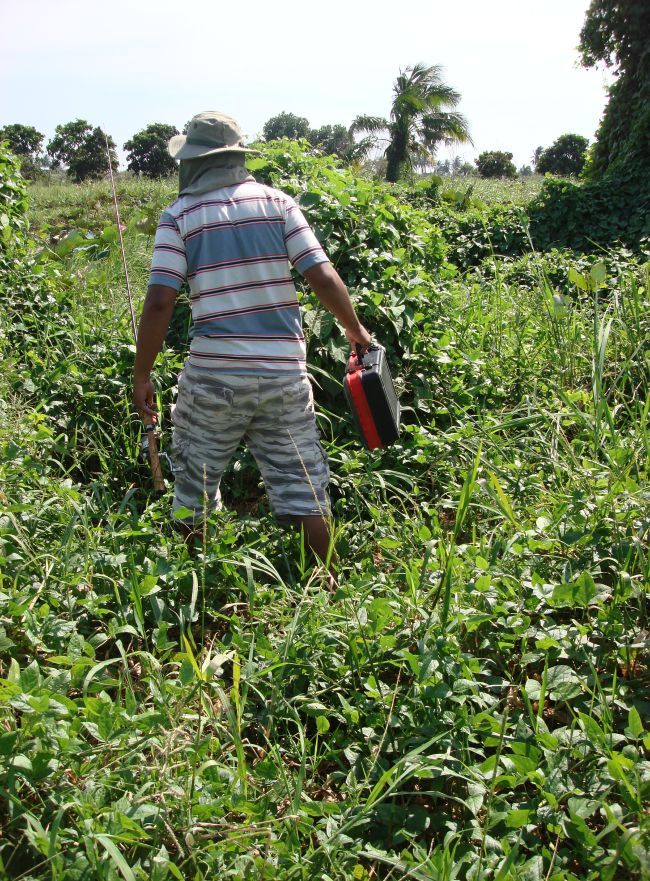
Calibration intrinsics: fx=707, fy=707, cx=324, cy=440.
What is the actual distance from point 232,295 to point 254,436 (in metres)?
0.55

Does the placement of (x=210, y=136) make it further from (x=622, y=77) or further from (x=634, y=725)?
(x=622, y=77)

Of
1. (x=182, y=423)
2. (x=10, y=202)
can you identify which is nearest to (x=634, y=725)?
(x=182, y=423)

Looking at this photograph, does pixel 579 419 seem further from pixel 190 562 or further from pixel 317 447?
pixel 190 562

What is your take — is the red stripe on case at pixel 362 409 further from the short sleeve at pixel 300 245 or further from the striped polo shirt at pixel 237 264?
the short sleeve at pixel 300 245

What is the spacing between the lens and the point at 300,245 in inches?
99.0

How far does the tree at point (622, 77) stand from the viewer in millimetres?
11008

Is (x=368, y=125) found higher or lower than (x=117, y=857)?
higher

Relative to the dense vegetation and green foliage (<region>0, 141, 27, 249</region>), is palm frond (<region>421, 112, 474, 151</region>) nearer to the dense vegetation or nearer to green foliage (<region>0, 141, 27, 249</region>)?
green foliage (<region>0, 141, 27, 249</region>)

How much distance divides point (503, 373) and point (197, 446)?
2074 millimetres

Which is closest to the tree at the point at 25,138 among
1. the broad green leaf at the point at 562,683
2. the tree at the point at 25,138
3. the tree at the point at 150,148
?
the tree at the point at 25,138

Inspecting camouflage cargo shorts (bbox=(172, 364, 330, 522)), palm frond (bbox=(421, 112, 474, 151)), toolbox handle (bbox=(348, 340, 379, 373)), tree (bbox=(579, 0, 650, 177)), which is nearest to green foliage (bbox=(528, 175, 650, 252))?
tree (bbox=(579, 0, 650, 177))

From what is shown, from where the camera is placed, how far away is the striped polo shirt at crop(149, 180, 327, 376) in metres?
2.49

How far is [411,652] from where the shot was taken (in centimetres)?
196

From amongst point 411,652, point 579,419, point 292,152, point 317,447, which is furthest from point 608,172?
point 411,652
